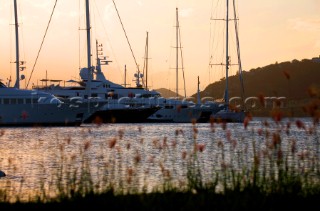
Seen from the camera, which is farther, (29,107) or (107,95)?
(107,95)

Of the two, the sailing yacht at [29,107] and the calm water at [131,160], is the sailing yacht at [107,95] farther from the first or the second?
the calm water at [131,160]

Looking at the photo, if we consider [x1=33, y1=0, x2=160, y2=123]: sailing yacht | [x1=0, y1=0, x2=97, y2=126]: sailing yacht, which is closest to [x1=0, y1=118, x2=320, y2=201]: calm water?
[x1=0, y1=0, x2=97, y2=126]: sailing yacht

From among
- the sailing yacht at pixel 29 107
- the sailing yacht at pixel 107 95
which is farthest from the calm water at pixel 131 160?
the sailing yacht at pixel 107 95

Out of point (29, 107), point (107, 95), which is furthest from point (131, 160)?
point (107, 95)

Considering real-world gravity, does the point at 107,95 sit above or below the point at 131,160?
above

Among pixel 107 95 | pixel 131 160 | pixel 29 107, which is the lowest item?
pixel 131 160

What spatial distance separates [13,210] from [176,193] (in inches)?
100

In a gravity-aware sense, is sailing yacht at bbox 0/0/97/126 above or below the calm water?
above

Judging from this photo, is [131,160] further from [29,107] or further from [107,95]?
[107,95]

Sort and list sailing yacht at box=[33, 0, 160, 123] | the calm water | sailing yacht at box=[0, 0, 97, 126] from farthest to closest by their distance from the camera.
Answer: sailing yacht at box=[33, 0, 160, 123] < sailing yacht at box=[0, 0, 97, 126] < the calm water

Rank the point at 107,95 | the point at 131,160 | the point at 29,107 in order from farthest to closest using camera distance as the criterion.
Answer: the point at 107,95 < the point at 29,107 < the point at 131,160

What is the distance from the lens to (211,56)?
93.4m

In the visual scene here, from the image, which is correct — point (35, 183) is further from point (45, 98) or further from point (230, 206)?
point (45, 98)

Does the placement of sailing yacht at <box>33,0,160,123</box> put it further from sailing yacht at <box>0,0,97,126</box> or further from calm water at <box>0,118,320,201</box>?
calm water at <box>0,118,320,201</box>
